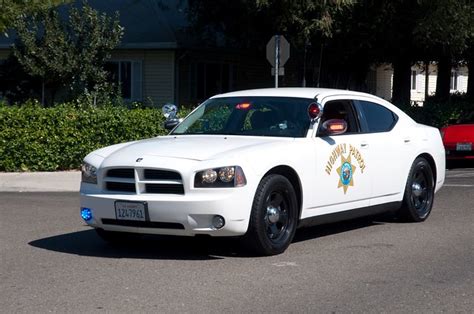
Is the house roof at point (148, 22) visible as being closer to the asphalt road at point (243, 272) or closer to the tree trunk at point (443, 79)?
the tree trunk at point (443, 79)

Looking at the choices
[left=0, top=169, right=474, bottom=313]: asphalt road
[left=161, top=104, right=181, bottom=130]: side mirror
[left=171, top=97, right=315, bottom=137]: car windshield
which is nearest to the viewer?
[left=0, top=169, right=474, bottom=313]: asphalt road

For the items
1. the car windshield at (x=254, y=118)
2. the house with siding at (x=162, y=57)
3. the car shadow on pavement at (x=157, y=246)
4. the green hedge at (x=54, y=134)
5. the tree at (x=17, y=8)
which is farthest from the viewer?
the house with siding at (x=162, y=57)

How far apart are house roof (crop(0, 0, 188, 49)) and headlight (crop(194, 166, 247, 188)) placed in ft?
60.2

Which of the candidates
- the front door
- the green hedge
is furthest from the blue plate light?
the green hedge

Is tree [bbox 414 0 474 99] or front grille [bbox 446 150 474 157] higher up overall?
tree [bbox 414 0 474 99]

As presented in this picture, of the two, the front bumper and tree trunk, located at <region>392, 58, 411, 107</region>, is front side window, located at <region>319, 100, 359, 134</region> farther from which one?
tree trunk, located at <region>392, 58, 411, 107</region>

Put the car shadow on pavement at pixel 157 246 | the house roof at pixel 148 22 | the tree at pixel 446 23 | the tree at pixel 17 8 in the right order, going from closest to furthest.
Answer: the car shadow on pavement at pixel 157 246
the tree at pixel 17 8
the tree at pixel 446 23
the house roof at pixel 148 22

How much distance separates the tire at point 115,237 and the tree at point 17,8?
1266cm

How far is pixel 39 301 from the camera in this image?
22.1 ft

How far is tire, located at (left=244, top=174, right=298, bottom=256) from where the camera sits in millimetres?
8141

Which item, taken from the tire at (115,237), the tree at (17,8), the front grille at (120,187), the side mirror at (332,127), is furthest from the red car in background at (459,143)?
the front grille at (120,187)

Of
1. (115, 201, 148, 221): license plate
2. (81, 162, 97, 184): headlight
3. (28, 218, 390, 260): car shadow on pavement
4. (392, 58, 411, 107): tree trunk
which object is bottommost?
(28, 218, 390, 260): car shadow on pavement

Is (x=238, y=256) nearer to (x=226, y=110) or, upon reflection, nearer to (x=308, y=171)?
(x=308, y=171)

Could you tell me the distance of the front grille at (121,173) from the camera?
823cm
